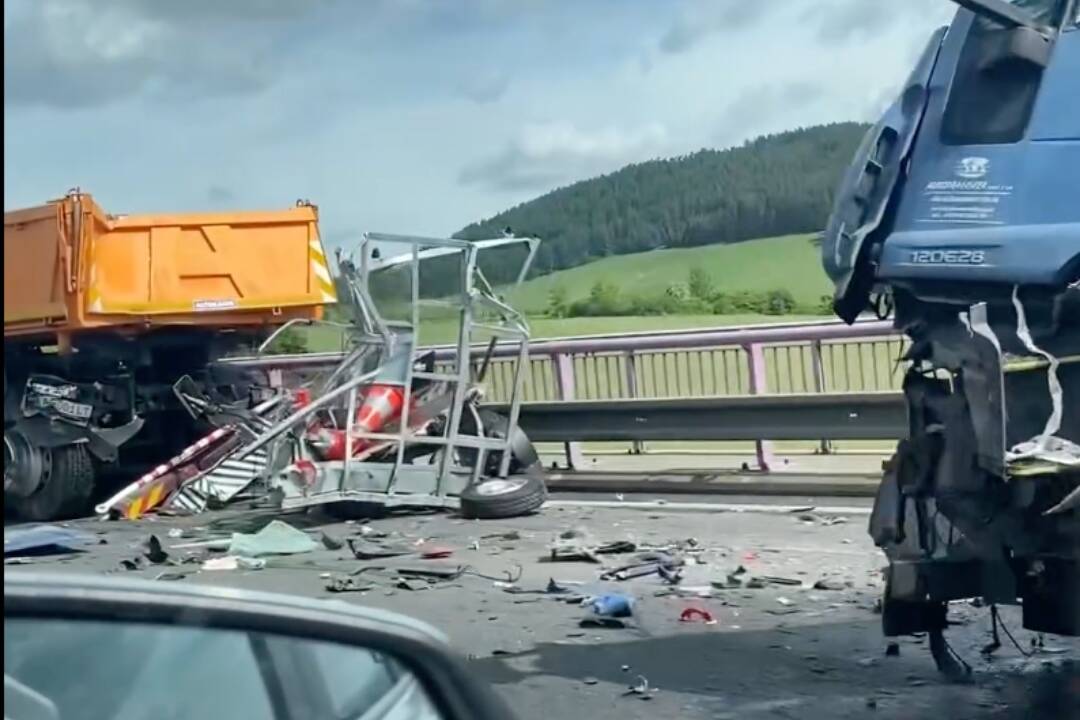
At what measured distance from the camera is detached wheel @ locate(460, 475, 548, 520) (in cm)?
1152

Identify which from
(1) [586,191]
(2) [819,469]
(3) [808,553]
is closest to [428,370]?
(1) [586,191]

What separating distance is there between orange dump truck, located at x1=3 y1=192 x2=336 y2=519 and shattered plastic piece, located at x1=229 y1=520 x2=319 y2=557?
3296 mm

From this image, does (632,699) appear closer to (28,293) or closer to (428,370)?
(428,370)

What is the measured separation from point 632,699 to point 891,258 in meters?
1.79

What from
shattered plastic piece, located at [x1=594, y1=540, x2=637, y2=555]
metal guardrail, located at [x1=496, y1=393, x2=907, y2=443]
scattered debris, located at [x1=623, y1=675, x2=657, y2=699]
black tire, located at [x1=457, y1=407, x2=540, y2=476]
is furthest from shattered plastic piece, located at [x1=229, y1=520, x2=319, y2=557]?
scattered debris, located at [x1=623, y1=675, x2=657, y2=699]

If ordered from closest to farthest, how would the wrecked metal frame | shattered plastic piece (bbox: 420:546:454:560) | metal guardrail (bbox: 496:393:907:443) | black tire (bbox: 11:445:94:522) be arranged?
shattered plastic piece (bbox: 420:546:454:560) → the wrecked metal frame → metal guardrail (bbox: 496:393:907:443) → black tire (bbox: 11:445:94:522)

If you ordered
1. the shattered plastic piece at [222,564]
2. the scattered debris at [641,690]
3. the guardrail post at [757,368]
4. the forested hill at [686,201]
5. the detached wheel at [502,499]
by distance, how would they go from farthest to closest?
the guardrail post at [757,368] < the detached wheel at [502,499] < the forested hill at [686,201] < the shattered plastic piece at [222,564] < the scattered debris at [641,690]

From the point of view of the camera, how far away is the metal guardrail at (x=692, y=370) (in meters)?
13.2

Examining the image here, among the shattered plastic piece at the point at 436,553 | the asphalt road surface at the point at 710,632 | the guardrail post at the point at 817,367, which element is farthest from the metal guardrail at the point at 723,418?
the shattered plastic piece at the point at 436,553

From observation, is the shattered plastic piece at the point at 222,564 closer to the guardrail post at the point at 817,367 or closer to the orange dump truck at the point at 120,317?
the orange dump truck at the point at 120,317

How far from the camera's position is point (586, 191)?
10828mm

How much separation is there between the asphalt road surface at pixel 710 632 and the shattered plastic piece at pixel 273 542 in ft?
0.71

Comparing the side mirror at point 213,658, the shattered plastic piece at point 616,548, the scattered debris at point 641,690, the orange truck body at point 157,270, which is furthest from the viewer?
the orange truck body at point 157,270

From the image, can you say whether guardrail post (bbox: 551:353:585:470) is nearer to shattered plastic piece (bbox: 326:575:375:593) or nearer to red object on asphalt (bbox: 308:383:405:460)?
red object on asphalt (bbox: 308:383:405:460)
